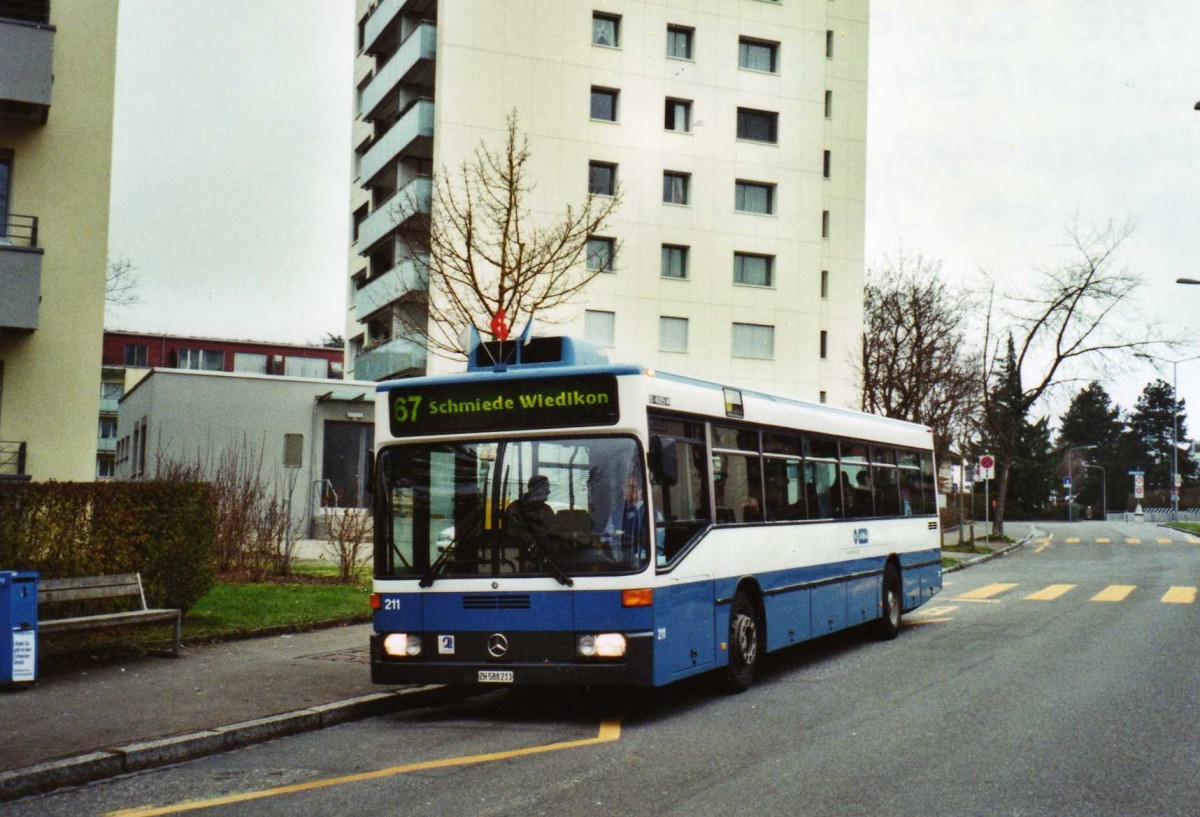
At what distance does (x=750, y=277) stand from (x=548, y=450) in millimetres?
38973

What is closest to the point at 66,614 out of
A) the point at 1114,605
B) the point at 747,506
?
the point at 747,506

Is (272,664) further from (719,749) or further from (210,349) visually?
(210,349)

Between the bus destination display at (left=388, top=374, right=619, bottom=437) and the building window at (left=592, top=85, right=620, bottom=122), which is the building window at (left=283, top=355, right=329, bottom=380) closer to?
the building window at (left=592, top=85, right=620, bottom=122)

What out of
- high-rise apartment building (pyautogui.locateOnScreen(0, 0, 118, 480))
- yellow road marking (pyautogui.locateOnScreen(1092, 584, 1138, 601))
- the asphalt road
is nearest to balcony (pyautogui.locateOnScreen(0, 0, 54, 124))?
high-rise apartment building (pyautogui.locateOnScreen(0, 0, 118, 480))

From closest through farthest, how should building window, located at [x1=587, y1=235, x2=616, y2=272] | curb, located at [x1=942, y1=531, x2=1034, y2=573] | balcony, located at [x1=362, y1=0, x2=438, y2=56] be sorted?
curb, located at [x1=942, y1=531, x2=1034, y2=573], building window, located at [x1=587, y1=235, x2=616, y2=272], balcony, located at [x1=362, y1=0, x2=438, y2=56]

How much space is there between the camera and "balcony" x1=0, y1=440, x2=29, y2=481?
2047cm

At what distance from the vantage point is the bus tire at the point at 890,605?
15836 mm

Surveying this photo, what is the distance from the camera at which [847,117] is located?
54531mm

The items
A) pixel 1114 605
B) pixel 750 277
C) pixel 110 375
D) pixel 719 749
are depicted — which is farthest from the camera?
pixel 110 375

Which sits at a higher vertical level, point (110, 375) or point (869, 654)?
point (110, 375)

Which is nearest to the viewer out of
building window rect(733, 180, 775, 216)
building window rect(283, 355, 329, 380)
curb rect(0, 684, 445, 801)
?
curb rect(0, 684, 445, 801)

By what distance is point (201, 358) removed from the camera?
8412 cm

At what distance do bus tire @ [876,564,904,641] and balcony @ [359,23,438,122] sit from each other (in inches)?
1263

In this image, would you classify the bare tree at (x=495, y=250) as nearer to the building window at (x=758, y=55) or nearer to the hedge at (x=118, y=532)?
the hedge at (x=118, y=532)
